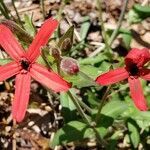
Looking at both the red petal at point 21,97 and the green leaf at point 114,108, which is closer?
the red petal at point 21,97

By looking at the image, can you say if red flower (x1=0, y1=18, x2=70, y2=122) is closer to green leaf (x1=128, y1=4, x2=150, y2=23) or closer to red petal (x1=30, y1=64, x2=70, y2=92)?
red petal (x1=30, y1=64, x2=70, y2=92)

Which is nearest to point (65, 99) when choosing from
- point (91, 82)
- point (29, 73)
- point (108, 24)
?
point (91, 82)

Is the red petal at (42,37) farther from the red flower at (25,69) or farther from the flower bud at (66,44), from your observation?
the flower bud at (66,44)

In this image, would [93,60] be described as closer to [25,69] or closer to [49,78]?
[25,69]

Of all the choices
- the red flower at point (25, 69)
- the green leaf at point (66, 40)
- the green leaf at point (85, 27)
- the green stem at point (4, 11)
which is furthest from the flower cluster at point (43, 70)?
the green leaf at point (85, 27)

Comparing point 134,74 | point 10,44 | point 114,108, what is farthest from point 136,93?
point 114,108

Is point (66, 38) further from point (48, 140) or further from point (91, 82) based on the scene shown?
point (48, 140)
